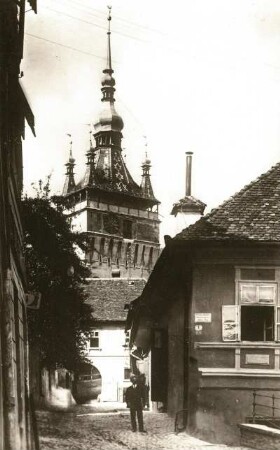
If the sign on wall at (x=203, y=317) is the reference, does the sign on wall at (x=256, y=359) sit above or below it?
below

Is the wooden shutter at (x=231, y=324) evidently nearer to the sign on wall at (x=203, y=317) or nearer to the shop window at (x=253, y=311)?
the shop window at (x=253, y=311)

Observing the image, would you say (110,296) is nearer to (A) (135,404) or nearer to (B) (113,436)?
(A) (135,404)

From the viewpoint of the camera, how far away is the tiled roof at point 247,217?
13906mm

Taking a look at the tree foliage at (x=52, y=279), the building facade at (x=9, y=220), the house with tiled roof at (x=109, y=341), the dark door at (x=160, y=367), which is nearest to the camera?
the building facade at (x=9, y=220)

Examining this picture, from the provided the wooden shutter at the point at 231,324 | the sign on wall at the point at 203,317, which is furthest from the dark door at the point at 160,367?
the wooden shutter at the point at 231,324

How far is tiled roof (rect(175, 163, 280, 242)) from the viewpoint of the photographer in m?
13.9

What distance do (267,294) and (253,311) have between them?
16.1 inches

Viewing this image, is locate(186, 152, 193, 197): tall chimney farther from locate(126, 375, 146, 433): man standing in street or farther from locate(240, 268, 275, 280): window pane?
locate(126, 375, 146, 433): man standing in street

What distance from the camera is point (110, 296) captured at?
43.3 meters

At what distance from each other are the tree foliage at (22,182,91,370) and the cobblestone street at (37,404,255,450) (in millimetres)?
3736

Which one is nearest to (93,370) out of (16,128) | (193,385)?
(193,385)

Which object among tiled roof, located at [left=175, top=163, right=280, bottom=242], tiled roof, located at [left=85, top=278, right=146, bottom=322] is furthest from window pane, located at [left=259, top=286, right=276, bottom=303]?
tiled roof, located at [left=85, top=278, right=146, bottom=322]

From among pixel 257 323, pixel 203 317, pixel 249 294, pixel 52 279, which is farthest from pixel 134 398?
pixel 52 279

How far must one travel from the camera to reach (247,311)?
45.5 ft
